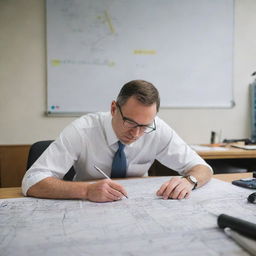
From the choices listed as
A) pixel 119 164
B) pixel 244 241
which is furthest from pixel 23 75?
pixel 244 241

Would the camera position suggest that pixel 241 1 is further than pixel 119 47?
Yes

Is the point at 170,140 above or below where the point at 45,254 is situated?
above

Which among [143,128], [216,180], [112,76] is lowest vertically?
[216,180]

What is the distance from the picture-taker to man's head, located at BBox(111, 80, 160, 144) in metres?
1.27

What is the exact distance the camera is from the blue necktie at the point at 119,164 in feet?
4.93

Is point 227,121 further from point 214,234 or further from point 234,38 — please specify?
point 214,234

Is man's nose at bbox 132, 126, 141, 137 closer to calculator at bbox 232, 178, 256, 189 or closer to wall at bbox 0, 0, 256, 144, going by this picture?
calculator at bbox 232, 178, 256, 189

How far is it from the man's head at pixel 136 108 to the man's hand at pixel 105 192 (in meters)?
0.30

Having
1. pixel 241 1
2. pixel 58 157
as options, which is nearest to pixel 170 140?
pixel 58 157

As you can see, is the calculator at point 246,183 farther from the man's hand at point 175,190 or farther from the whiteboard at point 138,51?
the whiteboard at point 138,51

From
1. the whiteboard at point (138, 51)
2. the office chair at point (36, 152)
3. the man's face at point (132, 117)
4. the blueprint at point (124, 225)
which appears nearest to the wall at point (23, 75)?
the whiteboard at point (138, 51)

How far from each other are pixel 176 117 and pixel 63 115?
120cm

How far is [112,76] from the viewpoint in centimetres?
291

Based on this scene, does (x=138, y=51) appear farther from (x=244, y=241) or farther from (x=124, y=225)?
(x=244, y=241)
